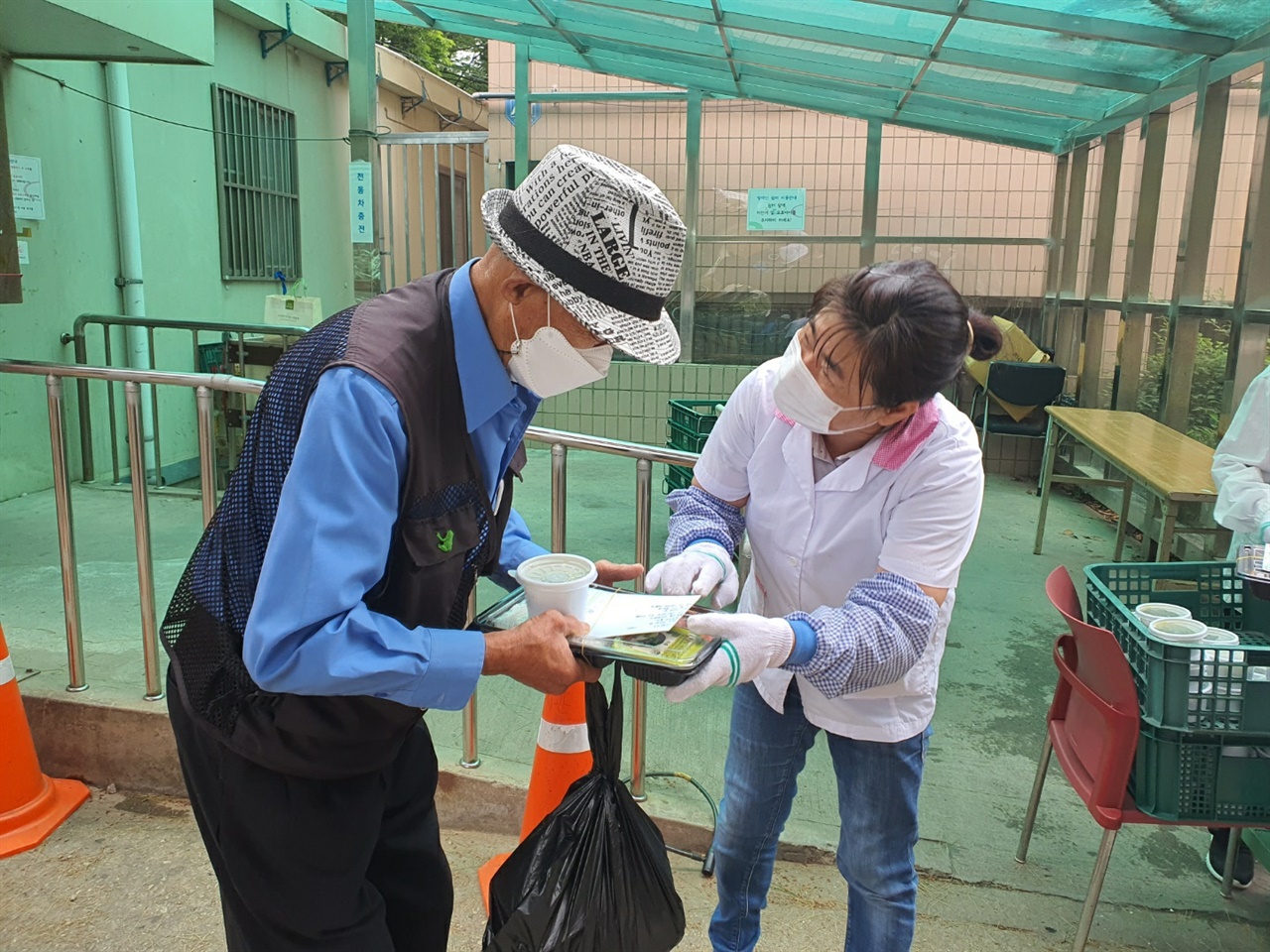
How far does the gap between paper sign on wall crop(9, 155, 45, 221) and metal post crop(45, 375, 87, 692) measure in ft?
10.1

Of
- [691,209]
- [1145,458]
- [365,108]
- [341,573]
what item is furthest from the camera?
[691,209]

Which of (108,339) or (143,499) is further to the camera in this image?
(108,339)

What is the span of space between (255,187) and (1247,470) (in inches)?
290

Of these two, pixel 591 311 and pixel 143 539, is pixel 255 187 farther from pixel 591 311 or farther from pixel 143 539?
pixel 591 311

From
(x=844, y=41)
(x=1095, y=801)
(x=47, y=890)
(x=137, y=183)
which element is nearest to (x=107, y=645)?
(x=47, y=890)

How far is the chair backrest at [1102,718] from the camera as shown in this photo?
211 cm

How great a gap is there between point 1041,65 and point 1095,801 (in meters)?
5.12

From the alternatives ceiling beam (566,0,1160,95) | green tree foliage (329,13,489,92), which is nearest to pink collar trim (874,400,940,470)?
ceiling beam (566,0,1160,95)

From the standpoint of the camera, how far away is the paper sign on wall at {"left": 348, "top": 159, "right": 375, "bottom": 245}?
7312 millimetres

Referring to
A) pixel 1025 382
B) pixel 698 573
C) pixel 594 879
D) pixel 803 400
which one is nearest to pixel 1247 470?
pixel 803 400

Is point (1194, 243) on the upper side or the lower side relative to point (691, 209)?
lower

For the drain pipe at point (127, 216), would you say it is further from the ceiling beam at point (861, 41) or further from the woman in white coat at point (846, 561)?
the woman in white coat at point (846, 561)

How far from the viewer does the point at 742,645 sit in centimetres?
161

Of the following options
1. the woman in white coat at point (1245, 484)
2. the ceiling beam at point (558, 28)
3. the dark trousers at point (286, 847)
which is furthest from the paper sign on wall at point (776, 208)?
the dark trousers at point (286, 847)
